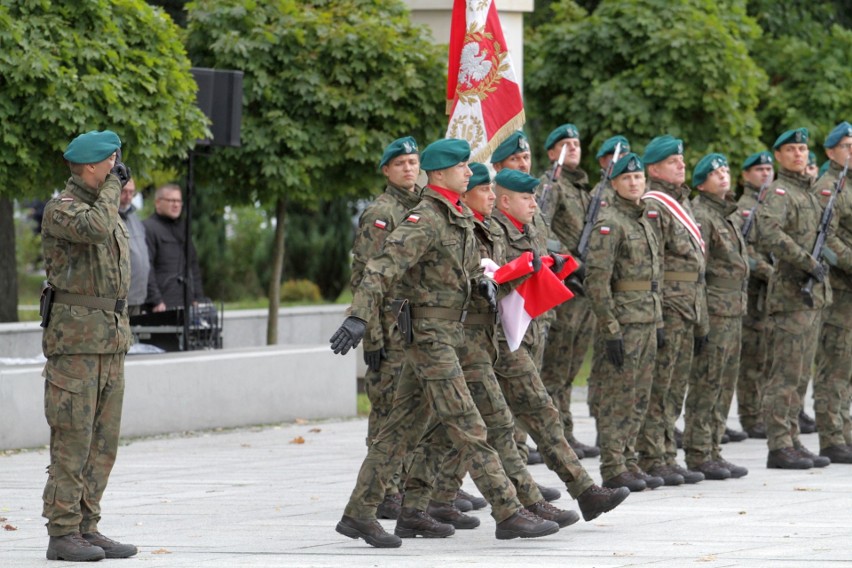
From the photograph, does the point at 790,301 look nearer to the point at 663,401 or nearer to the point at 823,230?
the point at 823,230

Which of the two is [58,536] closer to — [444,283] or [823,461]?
[444,283]

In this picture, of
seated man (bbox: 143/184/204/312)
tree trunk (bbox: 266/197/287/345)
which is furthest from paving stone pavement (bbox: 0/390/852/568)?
tree trunk (bbox: 266/197/287/345)

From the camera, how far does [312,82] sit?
1595 cm

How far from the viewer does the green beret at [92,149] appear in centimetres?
853

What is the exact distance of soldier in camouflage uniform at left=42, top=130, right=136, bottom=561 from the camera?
8367 millimetres

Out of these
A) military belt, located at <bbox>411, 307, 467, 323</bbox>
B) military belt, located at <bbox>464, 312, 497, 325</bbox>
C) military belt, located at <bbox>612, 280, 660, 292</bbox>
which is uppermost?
military belt, located at <bbox>411, 307, 467, 323</bbox>

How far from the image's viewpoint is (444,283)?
870 centimetres

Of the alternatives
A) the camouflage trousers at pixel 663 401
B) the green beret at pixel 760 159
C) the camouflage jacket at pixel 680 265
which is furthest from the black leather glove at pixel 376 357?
the green beret at pixel 760 159

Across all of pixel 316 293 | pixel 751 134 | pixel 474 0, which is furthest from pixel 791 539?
pixel 316 293

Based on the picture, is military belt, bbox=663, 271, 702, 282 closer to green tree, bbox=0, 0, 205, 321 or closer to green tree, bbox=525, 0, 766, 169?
green tree, bbox=0, 0, 205, 321

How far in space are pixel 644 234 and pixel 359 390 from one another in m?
7.92

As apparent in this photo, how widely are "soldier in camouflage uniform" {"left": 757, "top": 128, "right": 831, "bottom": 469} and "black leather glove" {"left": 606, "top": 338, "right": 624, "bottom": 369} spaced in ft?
6.33

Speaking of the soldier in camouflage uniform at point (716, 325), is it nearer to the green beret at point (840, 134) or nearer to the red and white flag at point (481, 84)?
the green beret at point (840, 134)

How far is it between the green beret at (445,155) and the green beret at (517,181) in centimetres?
57
